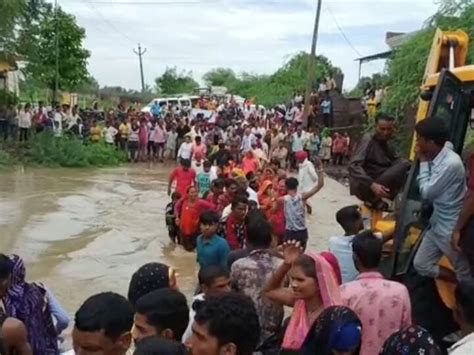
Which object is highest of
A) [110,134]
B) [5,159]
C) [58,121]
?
[58,121]

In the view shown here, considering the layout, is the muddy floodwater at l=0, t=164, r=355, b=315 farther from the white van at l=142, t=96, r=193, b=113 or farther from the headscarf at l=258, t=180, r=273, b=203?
the white van at l=142, t=96, r=193, b=113

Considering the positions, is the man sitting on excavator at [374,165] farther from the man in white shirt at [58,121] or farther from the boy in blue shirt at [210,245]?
the man in white shirt at [58,121]

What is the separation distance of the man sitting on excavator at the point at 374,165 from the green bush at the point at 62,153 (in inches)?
816

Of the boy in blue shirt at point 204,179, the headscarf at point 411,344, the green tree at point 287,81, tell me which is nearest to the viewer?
the headscarf at point 411,344

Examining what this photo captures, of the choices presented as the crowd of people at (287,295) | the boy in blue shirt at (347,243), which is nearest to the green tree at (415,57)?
the crowd of people at (287,295)

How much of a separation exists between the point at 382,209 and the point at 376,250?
6.28 ft

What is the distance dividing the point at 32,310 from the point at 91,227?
10.6 metres

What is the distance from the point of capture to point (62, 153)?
26.6 meters

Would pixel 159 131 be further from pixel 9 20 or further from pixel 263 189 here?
pixel 263 189

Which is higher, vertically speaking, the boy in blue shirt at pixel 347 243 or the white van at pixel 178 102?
the boy in blue shirt at pixel 347 243

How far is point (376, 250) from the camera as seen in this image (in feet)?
15.4

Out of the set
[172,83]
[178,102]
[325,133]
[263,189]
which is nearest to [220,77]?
[172,83]

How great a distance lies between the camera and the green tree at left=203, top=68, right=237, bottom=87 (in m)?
83.6

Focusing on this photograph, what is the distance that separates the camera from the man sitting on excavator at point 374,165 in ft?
20.2
